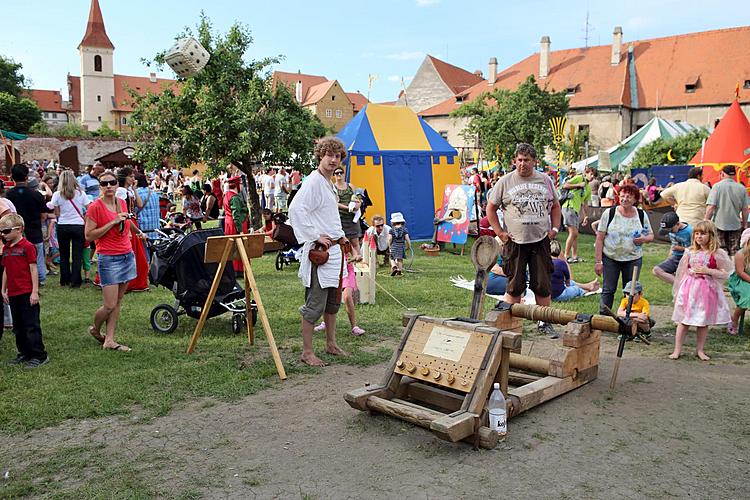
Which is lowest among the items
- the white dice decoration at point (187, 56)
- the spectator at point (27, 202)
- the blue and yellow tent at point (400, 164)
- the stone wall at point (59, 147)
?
the spectator at point (27, 202)

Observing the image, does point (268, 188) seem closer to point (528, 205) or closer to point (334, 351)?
point (334, 351)

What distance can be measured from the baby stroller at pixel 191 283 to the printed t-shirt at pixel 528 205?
9.95 ft

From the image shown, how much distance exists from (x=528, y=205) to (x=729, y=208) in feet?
15.8

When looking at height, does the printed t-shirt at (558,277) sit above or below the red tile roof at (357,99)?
below

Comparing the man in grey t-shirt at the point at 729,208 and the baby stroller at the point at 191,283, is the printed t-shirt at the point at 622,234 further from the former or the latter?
the baby stroller at the point at 191,283

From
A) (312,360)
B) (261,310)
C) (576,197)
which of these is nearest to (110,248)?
(261,310)

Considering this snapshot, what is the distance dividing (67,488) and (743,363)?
587 cm

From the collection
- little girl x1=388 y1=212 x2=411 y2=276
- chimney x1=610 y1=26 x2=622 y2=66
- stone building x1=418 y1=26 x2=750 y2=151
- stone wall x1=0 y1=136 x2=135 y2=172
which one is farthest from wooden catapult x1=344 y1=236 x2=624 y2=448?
chimney x1=610 y1=26 x2=622 y2=66

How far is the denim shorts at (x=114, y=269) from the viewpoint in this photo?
6.14 meters

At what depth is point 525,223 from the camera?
624 centimetres

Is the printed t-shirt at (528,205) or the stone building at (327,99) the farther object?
the stone building at (327,99)

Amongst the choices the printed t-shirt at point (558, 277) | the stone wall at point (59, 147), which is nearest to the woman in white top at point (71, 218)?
the printed t-shirt at point (558, 277)

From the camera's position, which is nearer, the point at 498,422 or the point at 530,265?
the point at 498,422

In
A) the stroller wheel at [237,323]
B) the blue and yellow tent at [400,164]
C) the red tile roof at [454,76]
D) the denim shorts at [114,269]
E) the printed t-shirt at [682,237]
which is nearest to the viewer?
the denim shorts at [114,269]
